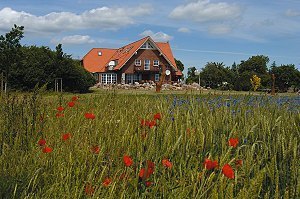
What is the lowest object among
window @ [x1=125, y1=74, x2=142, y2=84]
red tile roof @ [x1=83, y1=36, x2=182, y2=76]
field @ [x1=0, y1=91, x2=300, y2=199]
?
field @ [x1=0, y1=91, x2=300, y2=199]

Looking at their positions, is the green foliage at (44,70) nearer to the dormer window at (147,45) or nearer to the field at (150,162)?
the dormer window at (147,45)

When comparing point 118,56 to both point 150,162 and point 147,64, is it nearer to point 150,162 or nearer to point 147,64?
point 147,64

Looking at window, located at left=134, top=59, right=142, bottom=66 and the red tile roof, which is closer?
the red tile roof

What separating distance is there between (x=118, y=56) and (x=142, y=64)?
517 centimetres

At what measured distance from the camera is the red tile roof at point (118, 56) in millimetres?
49344

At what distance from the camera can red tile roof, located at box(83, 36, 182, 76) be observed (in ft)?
162

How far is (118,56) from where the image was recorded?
53.8 m

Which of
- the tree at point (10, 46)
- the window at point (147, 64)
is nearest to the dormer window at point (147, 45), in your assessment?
the window at point (147, 64)

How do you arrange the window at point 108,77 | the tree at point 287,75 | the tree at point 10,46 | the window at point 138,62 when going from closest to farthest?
the tree at point 10,46 → the window at point 138,62 → the window at point 108,77 → the tree at point 287,75

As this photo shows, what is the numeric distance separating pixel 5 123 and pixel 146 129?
131 centimetres

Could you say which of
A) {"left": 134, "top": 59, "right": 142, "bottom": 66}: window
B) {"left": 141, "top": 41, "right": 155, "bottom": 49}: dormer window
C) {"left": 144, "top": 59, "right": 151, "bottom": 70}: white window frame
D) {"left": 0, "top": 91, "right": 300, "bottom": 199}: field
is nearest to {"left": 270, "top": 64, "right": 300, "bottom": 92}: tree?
{"left": 144, "top": 59, "right": 151, "bottom": 70}: white window frame

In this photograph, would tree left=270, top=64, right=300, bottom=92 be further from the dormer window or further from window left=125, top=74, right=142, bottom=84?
window left=125, top=74, right=142, bottom=84

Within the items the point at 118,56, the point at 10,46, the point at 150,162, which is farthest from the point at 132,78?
the point at 150,162

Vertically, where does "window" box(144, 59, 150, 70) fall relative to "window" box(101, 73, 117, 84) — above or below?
above
